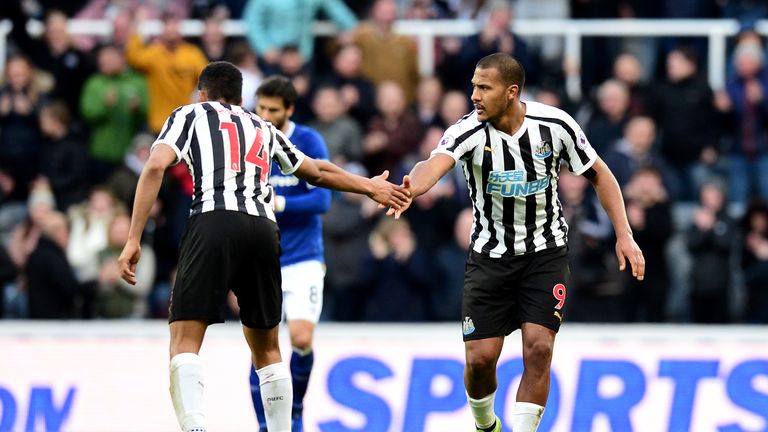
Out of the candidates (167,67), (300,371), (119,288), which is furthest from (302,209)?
(167,67)

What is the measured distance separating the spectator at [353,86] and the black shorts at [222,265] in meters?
6.74

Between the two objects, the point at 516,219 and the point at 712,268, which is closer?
the point at 516,219

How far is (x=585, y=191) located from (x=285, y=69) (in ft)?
10.7

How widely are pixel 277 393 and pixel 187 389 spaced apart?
0.62m

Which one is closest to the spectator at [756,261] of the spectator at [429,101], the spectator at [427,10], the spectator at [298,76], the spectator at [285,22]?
the spectator at [429,101]

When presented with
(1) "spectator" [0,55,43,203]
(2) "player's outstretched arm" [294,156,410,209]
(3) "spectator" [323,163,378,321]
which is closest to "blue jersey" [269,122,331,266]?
(2) "player's outstretched arm" [294,156,410,209]

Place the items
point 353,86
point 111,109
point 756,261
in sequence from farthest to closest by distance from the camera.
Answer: point 111,109, point 353,86, point 756,261

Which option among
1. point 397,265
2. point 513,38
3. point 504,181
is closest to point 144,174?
point 504,181

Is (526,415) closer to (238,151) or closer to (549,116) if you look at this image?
(549,116)

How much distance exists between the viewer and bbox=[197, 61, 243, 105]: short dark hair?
7941 mm

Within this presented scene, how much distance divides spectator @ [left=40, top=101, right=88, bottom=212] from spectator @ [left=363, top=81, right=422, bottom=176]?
2888 mm

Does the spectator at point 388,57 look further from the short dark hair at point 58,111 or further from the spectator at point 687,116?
the short dark hair at point 58,111

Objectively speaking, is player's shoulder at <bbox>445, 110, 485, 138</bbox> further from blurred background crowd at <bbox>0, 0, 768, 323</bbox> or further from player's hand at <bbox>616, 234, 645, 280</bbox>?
blurred background crowd at <bbox>0, 0, 768, 323</bbox>

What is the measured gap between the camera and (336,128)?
46.2 feet
